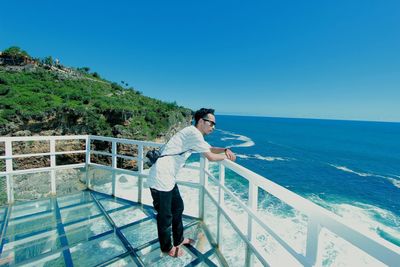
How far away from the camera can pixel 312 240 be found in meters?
1.25

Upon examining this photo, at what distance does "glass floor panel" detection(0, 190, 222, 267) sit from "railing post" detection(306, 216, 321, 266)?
1.28m

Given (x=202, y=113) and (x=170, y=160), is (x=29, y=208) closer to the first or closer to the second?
(x=170, y=160)

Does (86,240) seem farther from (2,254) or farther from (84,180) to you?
(84,180)

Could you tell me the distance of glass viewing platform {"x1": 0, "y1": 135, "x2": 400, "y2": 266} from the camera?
133 centimetres

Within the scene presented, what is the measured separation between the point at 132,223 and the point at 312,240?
2507 millimetres

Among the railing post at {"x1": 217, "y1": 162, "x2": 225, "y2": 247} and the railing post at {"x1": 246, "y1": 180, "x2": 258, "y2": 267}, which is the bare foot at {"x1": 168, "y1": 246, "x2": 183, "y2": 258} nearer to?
the railing post at {"x1": 217, "y1": 162, "x2": 225, "y2": 247}

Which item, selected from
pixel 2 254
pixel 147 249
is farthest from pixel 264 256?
pixel 2 254

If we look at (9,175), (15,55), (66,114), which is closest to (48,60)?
(15,55)

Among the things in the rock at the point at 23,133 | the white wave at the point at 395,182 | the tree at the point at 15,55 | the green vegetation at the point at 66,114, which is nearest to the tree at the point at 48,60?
the tree at the point at 15,55

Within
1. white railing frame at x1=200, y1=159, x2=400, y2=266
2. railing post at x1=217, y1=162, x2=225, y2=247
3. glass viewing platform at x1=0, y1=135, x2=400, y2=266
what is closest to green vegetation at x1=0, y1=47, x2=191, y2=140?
glass viewing platform at x1=0, y1=135, x2=400, y2=266

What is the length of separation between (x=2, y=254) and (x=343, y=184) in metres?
23.5

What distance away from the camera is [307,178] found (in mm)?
21109

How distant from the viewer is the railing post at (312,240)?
3.96 feet

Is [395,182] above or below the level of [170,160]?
A: below
